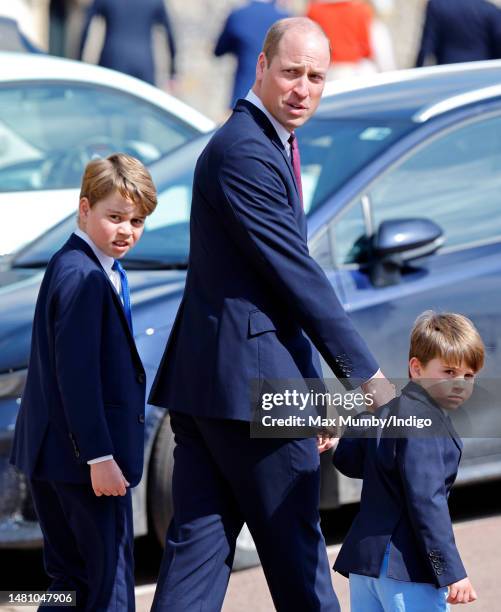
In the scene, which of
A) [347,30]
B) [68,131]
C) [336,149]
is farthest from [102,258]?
[347,30]

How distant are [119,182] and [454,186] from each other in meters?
2.28

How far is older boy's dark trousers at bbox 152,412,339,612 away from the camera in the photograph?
3732 millimetres

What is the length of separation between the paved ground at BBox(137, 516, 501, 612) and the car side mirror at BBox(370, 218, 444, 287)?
1.04m

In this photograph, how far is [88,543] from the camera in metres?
3.89

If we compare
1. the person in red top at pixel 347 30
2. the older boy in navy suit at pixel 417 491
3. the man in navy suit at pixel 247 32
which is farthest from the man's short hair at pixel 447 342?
the person in red top at pixel 347 30

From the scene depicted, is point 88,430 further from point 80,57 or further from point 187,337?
point 80,57

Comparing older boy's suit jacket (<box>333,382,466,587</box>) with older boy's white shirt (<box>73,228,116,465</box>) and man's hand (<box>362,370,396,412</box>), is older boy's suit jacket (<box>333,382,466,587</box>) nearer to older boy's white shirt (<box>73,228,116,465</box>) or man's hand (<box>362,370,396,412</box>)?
man's hand (<box>362,370,396,412</box>)

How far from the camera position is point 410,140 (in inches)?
226

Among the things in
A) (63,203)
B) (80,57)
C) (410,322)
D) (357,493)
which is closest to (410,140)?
(410,322)

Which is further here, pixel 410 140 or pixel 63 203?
pixel 63 203

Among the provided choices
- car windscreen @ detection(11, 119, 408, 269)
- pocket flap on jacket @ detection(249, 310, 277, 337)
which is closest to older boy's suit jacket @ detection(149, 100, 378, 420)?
pocket flap on jacket @ detection(249, 310, 277, 337)

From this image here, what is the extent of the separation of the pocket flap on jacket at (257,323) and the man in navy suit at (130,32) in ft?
25.0

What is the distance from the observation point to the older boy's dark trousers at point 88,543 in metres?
3.88

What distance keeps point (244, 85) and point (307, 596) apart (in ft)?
23.3
